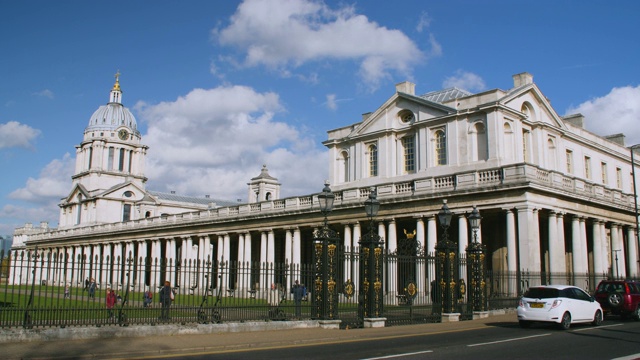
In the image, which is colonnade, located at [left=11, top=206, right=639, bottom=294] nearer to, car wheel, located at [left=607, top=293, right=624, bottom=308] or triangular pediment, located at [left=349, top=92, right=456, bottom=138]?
car wheel, located at [left=607, top=293, right=624, bottom=308]

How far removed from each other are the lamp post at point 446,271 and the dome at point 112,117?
3293 inches

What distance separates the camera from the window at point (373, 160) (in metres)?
48.9

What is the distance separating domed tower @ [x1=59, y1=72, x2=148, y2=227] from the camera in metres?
91.4

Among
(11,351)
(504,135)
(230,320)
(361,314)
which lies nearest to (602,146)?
(504,135)

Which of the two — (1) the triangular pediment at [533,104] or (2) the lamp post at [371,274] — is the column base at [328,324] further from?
(1) the triangular pediment at [533,104]

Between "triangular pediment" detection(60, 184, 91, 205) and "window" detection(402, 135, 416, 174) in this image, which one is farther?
"triangular pediment" detection(60, 184, 91, 205)

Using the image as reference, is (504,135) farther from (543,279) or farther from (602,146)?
(602,146)

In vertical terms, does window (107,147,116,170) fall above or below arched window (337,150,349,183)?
above

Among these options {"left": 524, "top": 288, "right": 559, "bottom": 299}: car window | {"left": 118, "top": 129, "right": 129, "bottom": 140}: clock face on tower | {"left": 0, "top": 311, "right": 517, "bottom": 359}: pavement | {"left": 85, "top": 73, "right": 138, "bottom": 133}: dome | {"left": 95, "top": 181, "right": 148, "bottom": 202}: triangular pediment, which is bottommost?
{"left": 0, "top": 311, "right": 517, "bottom": 359}: pavement

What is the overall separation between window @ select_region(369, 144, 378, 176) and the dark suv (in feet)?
83.6

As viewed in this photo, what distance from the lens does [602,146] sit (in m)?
53.7

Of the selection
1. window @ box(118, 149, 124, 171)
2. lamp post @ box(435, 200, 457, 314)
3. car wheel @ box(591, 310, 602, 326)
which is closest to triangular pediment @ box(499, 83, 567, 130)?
lamp post @ box(435, 200, 457, 314)

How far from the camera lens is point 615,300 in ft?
79.7

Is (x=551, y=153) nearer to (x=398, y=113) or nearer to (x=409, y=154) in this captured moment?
(x=409, y=154)
